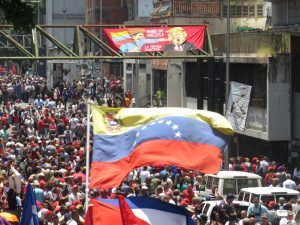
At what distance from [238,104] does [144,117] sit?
21.6 meters

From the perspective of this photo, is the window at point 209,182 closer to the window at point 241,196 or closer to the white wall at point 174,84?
the window at point 241,196

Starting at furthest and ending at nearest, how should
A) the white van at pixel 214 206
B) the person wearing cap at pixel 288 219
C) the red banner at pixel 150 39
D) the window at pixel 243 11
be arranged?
1. the window at pixel 243 11
2. the red banner at pixel 150 39
3. the white van at pixel 214 206
4. the person wearing cap at pixel 288 219

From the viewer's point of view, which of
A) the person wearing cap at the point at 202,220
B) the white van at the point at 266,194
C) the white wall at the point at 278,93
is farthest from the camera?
the white wall at the point at 278,93

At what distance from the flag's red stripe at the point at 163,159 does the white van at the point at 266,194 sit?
27.2ft

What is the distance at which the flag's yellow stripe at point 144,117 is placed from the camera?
16.8 metres

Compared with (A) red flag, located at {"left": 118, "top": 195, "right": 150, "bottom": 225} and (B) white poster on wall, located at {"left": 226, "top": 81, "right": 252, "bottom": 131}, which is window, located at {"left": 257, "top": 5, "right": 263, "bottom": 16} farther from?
(A) red flag, located at {"left": 118, "top": 195, "right": 150, "bottom": 225}

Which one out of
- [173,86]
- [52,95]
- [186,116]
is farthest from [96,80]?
[186,116]

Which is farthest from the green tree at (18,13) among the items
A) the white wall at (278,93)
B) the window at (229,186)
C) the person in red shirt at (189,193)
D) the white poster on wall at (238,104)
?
the white wall at (278,93)

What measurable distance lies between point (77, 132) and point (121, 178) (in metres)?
28.3

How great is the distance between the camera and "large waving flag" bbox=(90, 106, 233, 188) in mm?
16562

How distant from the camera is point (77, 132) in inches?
1773

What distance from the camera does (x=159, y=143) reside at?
1684 centimetres

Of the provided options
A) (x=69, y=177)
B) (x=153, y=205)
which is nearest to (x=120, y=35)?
(x=69, y=177)

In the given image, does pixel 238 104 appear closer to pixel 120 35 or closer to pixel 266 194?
pixel 120 35
